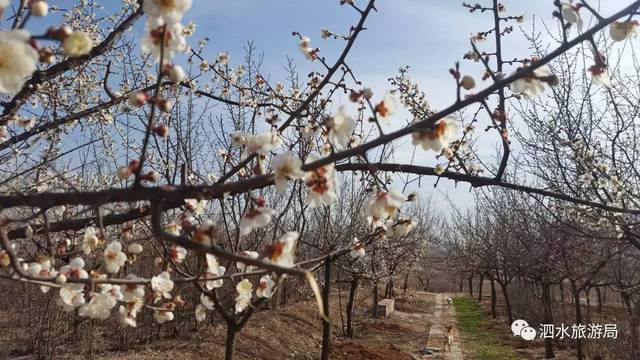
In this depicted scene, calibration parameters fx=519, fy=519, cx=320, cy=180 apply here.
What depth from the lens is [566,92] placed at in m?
5.96

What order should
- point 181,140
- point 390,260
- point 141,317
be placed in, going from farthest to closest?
point 390,260, point 141,317, point 181,140

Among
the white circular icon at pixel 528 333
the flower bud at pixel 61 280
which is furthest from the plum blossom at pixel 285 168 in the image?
the white circular icon at pixel 528 333

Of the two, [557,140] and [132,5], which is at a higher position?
[132,5]

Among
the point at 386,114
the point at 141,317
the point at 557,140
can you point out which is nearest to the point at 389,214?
the point at 386,114

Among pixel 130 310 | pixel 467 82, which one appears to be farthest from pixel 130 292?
pixel 467 82

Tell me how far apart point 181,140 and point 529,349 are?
9546 mm

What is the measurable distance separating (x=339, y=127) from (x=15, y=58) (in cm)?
81

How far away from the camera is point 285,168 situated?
1.31 metres

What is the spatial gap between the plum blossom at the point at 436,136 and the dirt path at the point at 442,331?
9.72 m

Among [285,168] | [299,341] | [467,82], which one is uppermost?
[467,82]

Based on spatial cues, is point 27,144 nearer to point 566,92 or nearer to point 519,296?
point 566,92

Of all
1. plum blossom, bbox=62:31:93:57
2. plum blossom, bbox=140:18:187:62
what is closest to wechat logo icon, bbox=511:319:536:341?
plum blossom, bbox=140:18:187:62

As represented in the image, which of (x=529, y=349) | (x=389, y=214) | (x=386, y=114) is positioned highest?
(x=386, y=114)

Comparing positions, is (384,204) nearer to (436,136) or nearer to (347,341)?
(436,136)
